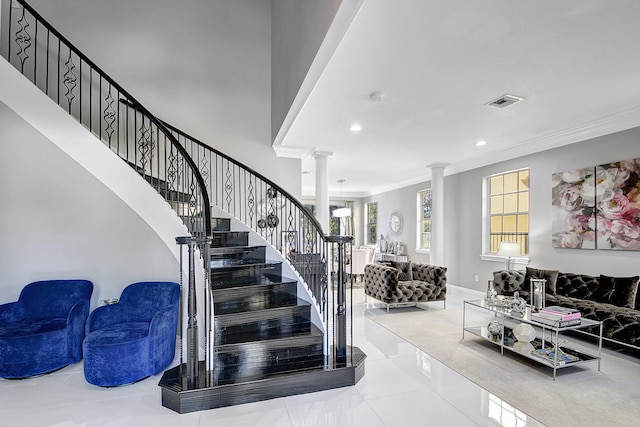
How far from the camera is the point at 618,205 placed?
14.1 feet

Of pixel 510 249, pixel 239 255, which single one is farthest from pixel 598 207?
pixel 239 255

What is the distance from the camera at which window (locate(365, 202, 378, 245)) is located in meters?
11.8

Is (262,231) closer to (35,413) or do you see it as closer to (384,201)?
(35,413)

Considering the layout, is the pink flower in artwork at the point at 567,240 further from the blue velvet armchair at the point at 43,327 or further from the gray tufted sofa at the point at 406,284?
the blue velvet armchair at the point at 43,327

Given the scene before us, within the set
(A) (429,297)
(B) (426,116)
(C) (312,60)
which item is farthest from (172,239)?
(A) (429,297)

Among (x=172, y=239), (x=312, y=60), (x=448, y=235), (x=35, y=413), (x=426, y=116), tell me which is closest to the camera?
(x=35, y=413)

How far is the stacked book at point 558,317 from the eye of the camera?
3.23m

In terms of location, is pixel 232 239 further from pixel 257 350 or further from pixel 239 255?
pixel 257 350

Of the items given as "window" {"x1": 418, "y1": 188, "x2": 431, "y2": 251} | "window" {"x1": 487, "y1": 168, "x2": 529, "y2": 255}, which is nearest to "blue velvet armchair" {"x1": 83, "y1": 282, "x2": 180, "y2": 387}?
"window" {"x1": 487, "y1": 168, "x2": 529, "y2": 255}

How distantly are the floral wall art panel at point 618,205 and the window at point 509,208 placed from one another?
50.2 inches

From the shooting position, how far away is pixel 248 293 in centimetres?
357

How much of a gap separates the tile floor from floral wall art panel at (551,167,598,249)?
318cm

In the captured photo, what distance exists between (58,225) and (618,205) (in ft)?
23.4

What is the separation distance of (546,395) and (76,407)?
3.80 meters
